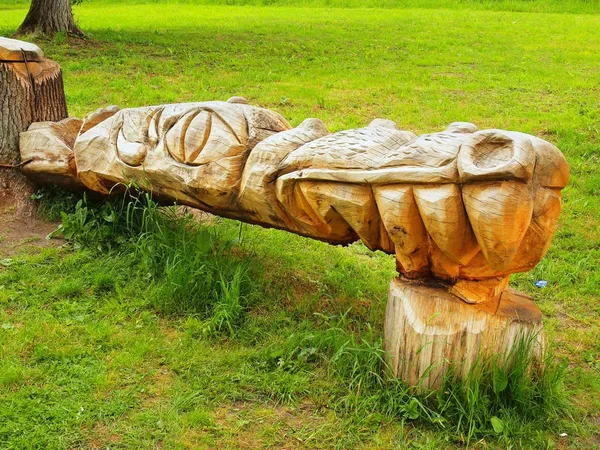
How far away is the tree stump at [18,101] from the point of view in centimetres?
483

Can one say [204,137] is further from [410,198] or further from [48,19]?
[48,19]

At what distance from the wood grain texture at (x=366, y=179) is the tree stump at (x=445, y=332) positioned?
0.09m

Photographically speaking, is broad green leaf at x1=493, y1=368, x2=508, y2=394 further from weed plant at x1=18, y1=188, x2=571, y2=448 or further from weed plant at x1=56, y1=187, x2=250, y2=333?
weed plant at x1=56, y1=187, x2=250, y2=333

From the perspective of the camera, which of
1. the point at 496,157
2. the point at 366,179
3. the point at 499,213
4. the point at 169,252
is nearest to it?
the point at 499,213

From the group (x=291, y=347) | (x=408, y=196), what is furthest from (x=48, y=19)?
(x=408, y=196)

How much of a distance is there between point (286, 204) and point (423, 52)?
876 cm

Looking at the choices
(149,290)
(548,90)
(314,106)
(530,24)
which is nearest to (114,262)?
(149,290)

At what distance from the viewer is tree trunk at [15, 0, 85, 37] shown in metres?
10.8

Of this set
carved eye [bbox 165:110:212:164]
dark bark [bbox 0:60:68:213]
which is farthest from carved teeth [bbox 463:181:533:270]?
dark bark [bbox 0:60:68:213]

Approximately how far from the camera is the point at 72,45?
10.4 meters

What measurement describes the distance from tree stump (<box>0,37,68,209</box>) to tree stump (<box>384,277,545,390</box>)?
292 centimetres

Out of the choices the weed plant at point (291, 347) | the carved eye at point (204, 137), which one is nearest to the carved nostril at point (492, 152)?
the weed plant at point (291, 347)

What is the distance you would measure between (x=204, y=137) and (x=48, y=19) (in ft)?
26.5

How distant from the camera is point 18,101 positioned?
15.9ft
